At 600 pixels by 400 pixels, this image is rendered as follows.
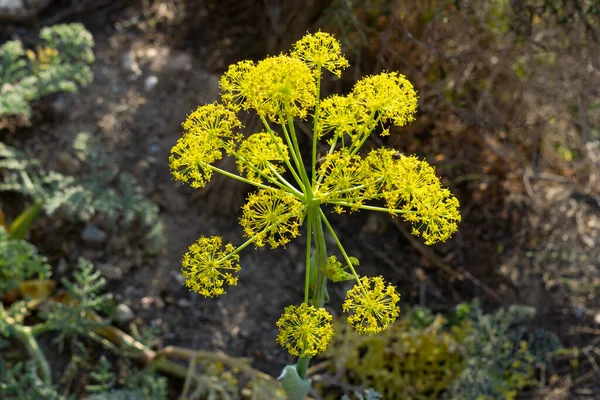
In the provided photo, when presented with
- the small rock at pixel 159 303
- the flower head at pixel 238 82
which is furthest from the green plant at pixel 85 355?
the flower head at pixel 238 82

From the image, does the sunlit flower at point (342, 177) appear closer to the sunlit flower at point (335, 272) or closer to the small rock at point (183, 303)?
the sunlit flower at point (335, 272)

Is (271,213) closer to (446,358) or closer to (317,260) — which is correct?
(317,260)

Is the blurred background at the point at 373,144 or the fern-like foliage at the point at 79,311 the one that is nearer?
the fern-like foliage at the point at 79,311

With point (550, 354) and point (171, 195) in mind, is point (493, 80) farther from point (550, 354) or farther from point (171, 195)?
point (171, 195)

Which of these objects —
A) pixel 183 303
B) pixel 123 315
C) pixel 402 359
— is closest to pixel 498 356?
pixel 402 359

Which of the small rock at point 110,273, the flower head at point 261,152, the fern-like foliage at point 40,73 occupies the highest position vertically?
the fern-like foliage at point 40,73

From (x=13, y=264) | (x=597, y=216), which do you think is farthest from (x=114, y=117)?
(x=597, y=216)
